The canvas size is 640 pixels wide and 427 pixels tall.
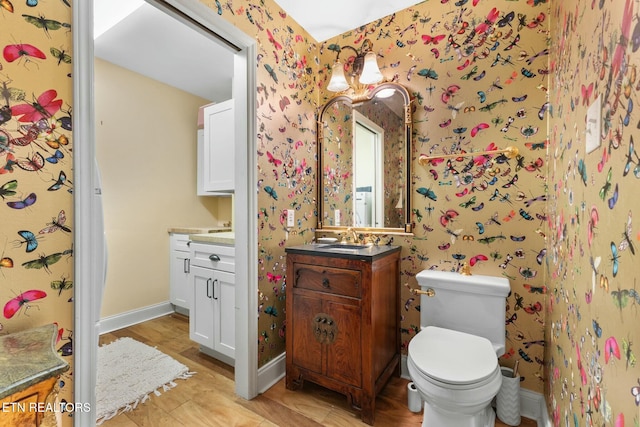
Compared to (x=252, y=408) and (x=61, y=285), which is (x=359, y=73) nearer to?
(x=61, y=285)

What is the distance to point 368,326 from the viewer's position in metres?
1.53

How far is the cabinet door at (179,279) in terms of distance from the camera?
2953 mm

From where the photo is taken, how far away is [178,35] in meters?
2.21

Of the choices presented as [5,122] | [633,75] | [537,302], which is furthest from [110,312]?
[633,75]

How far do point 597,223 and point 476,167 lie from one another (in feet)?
3.25

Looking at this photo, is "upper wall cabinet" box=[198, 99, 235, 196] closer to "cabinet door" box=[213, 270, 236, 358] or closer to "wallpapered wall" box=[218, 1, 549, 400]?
"wallpapered wall" box=[218, 1, 549, 400]

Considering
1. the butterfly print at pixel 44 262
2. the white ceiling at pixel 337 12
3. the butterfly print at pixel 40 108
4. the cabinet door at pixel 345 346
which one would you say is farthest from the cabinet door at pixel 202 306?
the white ceiling at pixel 337 12

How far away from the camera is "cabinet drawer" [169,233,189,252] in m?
2.97

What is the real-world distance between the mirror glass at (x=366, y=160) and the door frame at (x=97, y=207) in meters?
0.72

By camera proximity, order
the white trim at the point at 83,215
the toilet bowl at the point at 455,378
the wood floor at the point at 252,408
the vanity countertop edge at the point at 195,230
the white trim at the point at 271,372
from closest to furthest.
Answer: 1. the white trim at the point at 83,215
2. the toilet bowl at the point at 455,378
3. the wood floor at the point at 252,408
4. the white trim at the point at 271,372
5. the vanity countertop edge at the point at 195,230

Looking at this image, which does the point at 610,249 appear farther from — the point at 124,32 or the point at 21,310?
the point at 124,32

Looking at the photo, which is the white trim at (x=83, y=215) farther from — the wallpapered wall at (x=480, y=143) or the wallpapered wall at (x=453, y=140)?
the wallpapered wall at (x=480, y=143)

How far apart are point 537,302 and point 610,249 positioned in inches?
42.3

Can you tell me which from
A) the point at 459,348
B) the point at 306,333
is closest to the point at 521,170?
the point at 459,348
